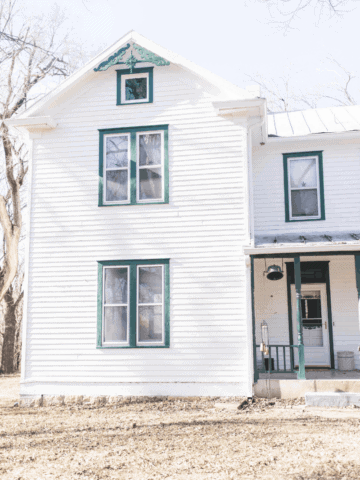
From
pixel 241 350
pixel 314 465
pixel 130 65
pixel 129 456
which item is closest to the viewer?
pixel 314 465

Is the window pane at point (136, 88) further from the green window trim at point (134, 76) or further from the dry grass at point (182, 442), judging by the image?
the dry grass at point (182, 442)

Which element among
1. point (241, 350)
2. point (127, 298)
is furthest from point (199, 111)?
point (241, 350)

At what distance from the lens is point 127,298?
33.7 ft

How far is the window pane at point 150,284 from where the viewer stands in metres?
10.2

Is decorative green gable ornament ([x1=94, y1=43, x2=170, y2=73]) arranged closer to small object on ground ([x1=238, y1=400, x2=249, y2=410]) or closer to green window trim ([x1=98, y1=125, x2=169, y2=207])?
green window trim ([x1=98, y1=125, x2=169, y2=207])

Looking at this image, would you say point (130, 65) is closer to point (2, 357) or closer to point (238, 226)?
point (238, 226)

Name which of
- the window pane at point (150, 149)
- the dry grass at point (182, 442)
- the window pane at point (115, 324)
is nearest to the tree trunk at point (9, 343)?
the dry grass at point (182, 442)

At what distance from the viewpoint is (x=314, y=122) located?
12523 mm

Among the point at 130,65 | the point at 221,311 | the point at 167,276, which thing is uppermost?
the point at 130,65

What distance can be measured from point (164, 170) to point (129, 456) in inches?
235

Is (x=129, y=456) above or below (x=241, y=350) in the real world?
below

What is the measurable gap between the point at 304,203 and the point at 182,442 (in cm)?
650

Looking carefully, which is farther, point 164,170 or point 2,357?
point 2,357

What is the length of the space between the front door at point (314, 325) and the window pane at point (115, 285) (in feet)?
13.2
